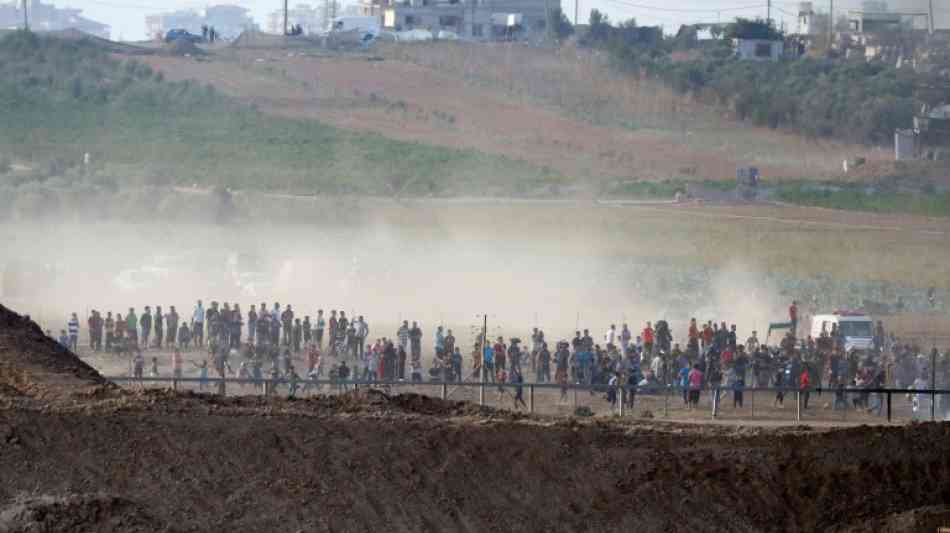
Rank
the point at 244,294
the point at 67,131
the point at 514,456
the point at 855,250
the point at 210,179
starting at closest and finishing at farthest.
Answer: the point at 514,456
the point at 244,294
the point at 855,250
the point at 210,179
the point at 67,131

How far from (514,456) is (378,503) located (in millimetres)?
1875

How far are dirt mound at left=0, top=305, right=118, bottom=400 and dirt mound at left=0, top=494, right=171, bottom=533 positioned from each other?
123 inches

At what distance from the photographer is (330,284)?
4728 cm

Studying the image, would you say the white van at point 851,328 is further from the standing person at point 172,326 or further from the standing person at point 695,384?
the standing person at point 172,326

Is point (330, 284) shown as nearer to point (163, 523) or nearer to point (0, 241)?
point (0, 241)

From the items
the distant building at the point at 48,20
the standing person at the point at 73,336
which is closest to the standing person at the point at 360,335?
the standing person at the point at 73,336

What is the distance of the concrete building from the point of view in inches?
4146

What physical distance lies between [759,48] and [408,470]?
74.3 metres

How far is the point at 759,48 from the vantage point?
88.0 m

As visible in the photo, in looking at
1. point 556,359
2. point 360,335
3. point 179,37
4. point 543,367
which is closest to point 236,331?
point 360,335

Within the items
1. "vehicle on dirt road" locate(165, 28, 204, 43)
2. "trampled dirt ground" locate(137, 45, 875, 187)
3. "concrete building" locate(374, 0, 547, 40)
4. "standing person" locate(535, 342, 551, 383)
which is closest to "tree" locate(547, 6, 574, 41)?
"concrete building" locate(374, 0, 547, 40)

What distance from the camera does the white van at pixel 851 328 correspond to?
3284 centimetres

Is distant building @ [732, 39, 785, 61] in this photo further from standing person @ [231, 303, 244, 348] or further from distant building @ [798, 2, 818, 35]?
standing person @ [231, 303, 244, 348]

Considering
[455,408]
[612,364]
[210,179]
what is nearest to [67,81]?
[210,179]
